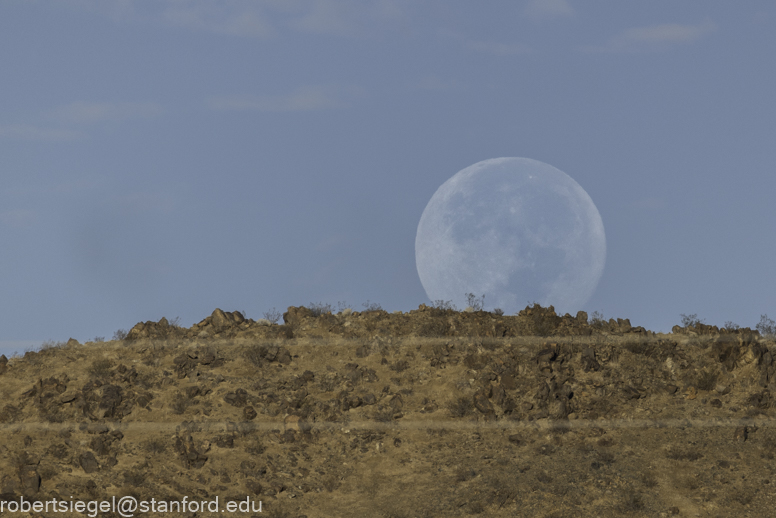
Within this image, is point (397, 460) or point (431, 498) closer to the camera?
point (431, 498)

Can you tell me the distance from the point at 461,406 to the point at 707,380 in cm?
977

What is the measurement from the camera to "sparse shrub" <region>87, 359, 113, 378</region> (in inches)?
1128

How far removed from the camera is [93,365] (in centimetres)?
2938

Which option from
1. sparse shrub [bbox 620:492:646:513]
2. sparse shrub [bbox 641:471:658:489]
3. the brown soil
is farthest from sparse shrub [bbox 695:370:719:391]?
sparse shrub [bbox 620:492:646:513]

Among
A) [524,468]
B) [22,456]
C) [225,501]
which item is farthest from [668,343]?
[22,456]

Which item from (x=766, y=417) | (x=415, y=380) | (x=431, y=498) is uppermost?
(x=415, y=380)

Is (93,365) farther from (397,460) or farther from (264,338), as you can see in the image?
(397,460)

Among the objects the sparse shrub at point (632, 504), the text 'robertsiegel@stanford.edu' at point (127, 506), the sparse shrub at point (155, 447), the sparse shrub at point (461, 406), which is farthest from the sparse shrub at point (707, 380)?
the sparse shrub at point (155, 447)

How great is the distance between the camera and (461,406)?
2677 centimetres

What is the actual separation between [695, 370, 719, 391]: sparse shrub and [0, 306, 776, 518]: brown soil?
108mm

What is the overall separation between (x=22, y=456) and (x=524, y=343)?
1848 cm

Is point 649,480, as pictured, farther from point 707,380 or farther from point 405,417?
point 405,417

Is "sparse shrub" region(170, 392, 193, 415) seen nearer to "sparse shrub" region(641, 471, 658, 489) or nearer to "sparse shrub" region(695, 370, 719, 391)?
Result: "sparse shrub" region(641, 471, 658, 489)

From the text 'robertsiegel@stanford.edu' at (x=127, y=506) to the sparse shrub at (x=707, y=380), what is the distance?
1707cm
